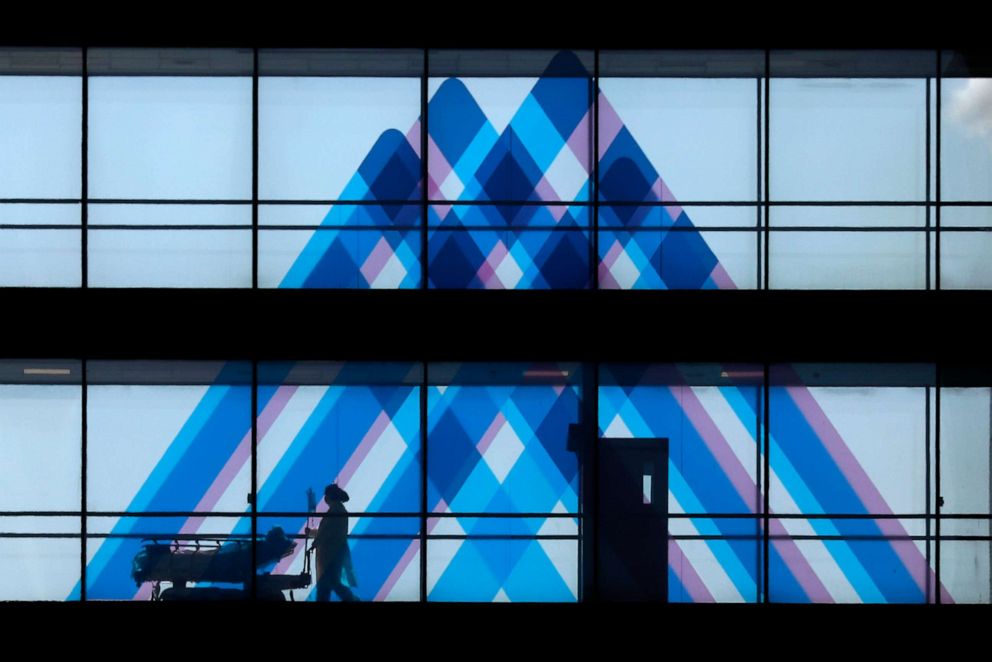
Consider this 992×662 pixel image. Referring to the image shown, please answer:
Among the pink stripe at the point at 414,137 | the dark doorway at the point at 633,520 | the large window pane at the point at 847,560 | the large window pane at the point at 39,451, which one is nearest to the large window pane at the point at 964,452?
the large window pane at the point at 847,560

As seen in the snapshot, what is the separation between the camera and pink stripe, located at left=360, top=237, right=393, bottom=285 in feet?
34.9

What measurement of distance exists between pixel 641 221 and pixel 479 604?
4.55 metres

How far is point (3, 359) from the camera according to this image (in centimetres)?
1042

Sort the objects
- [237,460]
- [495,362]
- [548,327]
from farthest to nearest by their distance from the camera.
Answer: [237,460], [495,362], [548,327]

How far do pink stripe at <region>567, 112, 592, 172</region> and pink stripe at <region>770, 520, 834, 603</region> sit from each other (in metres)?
4.60

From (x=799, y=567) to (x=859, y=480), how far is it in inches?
47.0

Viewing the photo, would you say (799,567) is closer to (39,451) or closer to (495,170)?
(495,170)

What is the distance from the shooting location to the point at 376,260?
10648mm

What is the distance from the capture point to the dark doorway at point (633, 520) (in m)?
10.6

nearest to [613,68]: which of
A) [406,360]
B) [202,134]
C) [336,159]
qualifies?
[336,159]

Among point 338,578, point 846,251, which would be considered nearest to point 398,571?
point 338,578

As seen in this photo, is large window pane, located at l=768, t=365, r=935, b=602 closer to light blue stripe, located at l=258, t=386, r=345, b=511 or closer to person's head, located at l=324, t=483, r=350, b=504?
person's head, located at l=324, t=483, r=350, b=504

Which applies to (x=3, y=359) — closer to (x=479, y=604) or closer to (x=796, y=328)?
(x=479, y=604)

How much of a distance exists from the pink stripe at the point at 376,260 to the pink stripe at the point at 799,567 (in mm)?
5243
